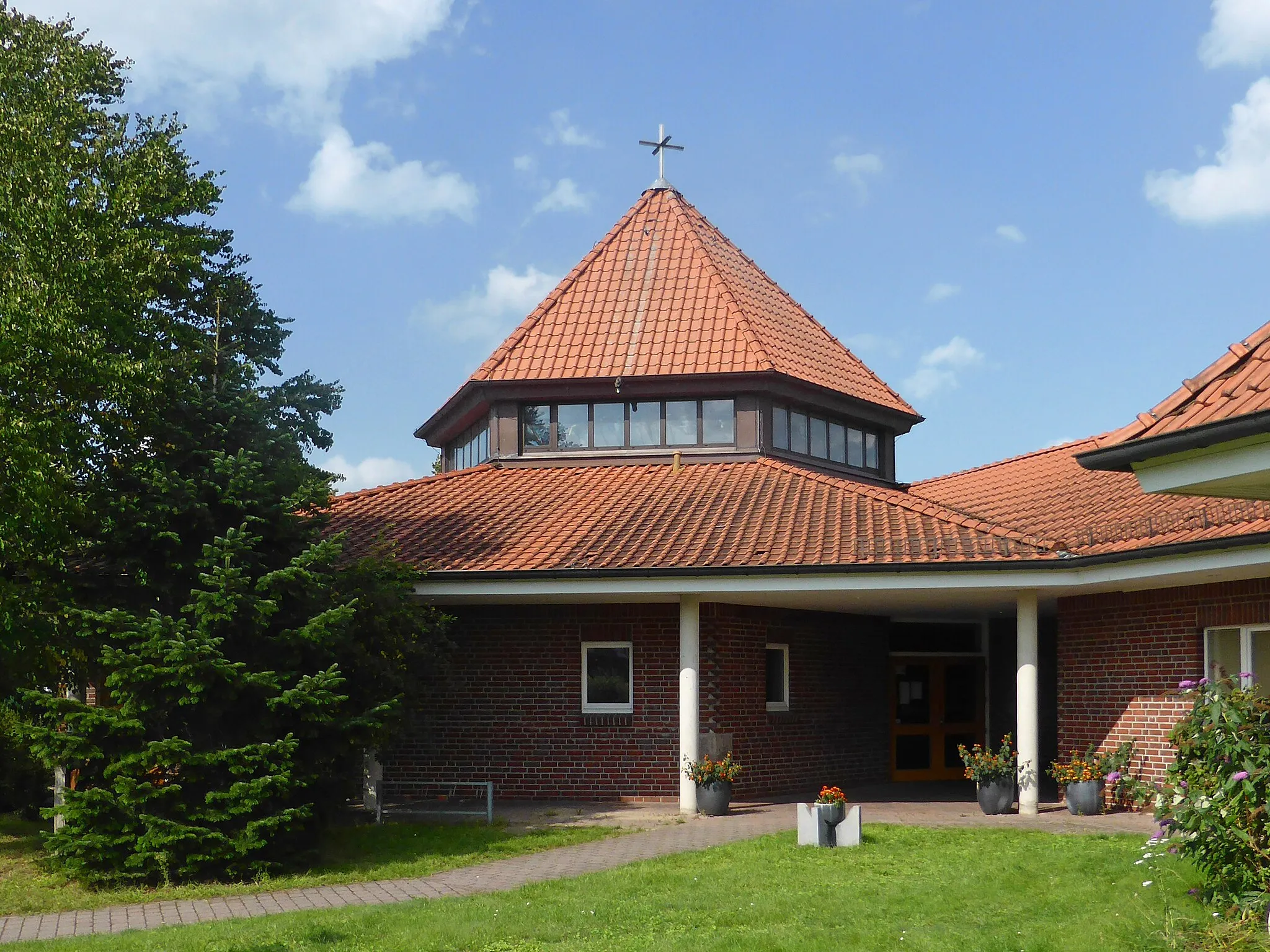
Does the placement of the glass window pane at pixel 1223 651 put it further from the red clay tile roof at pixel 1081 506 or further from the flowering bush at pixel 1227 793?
the flowering bush at pixel 1227 793

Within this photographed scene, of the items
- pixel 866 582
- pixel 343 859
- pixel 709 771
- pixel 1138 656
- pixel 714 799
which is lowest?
pixel 343 859

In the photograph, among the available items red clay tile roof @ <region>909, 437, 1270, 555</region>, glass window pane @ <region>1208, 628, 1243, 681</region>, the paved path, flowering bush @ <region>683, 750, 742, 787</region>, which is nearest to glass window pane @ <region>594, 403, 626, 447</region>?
red clay tile roof @ <region>909, 437, 1270, 555</region>

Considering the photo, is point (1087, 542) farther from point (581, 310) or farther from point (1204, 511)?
point (581, 310)

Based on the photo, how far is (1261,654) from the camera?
14672mm

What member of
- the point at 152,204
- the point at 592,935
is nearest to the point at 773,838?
the point at 592,935

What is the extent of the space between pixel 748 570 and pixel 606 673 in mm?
3504

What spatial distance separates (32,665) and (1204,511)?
12751mm

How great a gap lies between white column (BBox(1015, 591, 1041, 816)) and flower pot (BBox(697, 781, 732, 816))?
11.6 feet

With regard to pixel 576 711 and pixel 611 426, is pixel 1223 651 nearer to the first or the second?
pixel 576 711

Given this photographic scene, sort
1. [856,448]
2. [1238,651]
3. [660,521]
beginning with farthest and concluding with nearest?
[856,448] < [660,521] < [1238,651]

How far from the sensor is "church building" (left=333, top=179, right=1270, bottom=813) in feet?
50.9

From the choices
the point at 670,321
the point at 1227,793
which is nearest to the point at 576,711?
the point at 670,321

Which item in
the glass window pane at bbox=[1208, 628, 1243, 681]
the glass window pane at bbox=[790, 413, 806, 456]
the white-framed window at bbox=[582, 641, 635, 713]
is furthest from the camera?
the glass window pane at bbox=[790, 413, 806, 456]

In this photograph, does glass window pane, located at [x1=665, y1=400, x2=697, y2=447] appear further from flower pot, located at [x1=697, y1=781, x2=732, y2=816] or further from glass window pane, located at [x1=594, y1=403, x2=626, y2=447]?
flower pot, located at [x1=697, y1=781, x2=732, y2=816]
